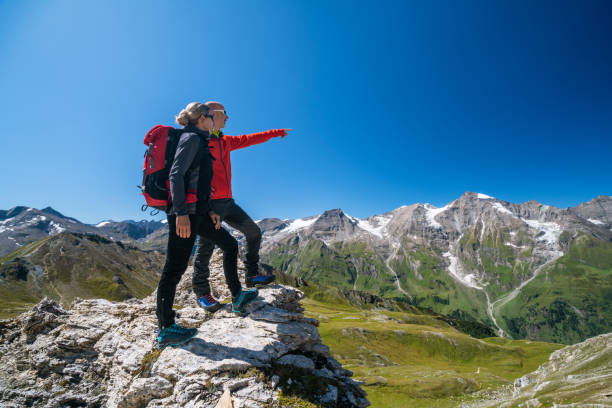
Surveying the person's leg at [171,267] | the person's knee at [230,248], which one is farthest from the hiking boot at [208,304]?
the person's knee at [230,248]

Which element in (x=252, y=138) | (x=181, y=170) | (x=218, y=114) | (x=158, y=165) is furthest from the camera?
(x=252, y=138)

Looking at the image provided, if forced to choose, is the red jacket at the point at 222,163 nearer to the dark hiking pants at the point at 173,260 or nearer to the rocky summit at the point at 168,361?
the dark hiking pants at the point at 173,260

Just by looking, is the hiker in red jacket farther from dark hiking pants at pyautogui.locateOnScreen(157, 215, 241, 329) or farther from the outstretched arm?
dark hiking pants at pyautogui.locateOnScreen(157, 215, 241, 329)

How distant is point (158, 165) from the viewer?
7.23m

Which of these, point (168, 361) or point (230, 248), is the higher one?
point (230, 248)

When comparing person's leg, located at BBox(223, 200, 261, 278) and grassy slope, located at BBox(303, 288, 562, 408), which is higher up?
person's leg, located at BBox(223, 200, 261, 278)

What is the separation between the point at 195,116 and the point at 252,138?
9.81 ft

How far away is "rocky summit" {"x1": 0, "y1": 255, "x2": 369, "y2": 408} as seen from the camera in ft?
23.2

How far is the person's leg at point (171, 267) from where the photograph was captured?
740 centimetres

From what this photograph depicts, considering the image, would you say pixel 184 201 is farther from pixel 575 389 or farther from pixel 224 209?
pixel 575 389

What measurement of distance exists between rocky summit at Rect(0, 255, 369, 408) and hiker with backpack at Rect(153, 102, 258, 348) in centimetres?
116

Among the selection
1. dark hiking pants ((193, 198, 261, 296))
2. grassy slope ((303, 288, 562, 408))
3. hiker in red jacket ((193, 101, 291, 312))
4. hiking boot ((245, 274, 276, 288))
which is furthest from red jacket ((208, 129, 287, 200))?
grassy slope ((303, 288, 562, 408))

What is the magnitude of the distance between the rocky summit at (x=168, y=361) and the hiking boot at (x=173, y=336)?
0.73 ft

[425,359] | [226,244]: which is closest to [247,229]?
[226,244]
